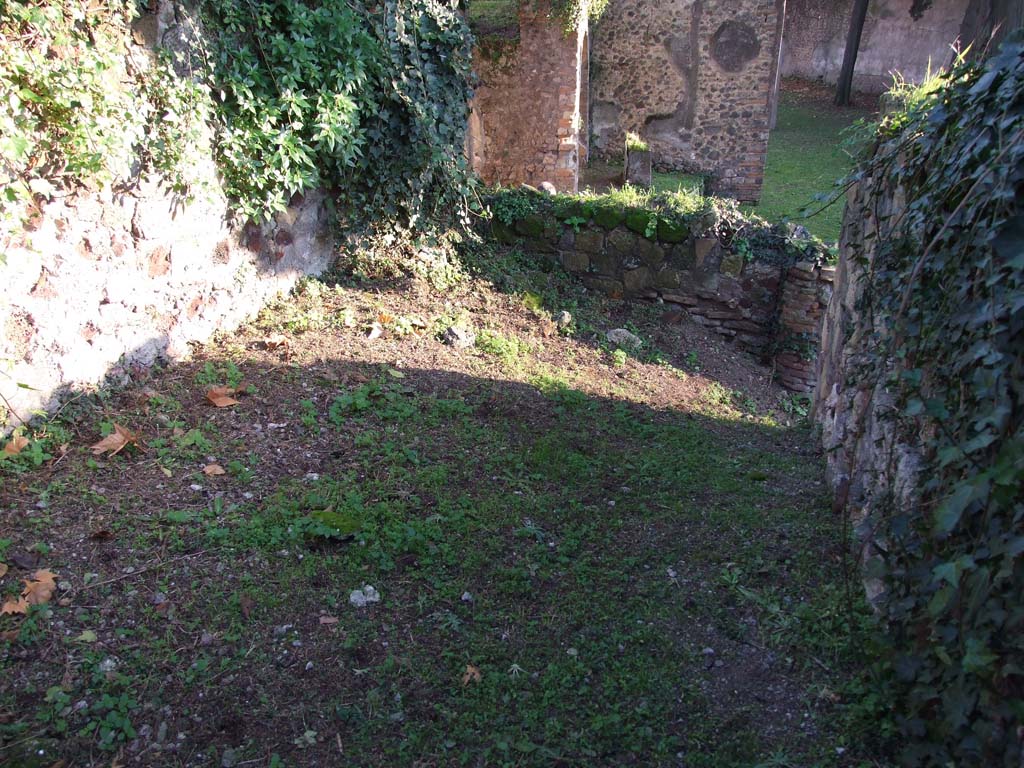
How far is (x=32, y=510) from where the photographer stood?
2.95 meters

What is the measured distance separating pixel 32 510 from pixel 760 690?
2855mm

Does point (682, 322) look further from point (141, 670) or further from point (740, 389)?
point (141, 670)

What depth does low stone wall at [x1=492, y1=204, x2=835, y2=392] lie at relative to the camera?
6359mm

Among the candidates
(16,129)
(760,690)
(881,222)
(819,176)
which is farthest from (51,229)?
(819,176)

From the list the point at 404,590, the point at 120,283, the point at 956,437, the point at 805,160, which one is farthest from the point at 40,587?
the point at 805,160

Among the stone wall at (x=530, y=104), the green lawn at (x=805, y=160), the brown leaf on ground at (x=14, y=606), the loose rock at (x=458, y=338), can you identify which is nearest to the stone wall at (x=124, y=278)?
the brown leaf on ground at (x=14, y=606)

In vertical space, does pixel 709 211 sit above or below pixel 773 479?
above

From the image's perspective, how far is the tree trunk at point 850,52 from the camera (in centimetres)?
1814

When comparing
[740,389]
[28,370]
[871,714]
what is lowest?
[740,389]

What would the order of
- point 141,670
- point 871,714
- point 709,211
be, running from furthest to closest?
1. point 709,211
2. point 141,670
3. point 871,714

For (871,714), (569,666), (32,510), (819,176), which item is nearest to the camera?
(871,714)

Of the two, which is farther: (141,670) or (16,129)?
(16,129)

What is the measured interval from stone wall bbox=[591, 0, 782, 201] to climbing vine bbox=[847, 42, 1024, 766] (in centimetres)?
1069

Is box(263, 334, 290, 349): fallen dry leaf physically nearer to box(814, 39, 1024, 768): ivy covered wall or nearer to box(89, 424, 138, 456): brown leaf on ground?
box(89, 424, 138, 456): brown leaf on ground
